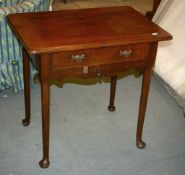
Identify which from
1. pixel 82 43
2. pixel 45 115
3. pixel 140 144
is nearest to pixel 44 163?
pixel 45 115

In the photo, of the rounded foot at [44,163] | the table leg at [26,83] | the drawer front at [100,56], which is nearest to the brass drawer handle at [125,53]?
the drawer front at [100,56]

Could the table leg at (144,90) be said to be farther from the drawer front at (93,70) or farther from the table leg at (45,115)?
the table leg at (45,115)

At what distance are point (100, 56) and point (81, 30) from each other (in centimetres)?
16

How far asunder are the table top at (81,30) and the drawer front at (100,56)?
5cm

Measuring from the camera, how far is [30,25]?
5.18 ft

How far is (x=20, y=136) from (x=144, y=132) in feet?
2.59

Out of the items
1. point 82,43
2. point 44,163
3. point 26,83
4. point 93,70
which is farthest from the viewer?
point 26,83

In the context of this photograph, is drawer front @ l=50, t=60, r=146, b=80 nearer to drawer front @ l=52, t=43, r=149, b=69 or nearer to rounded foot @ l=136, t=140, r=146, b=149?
drawer front @ l=52, t=43, r=149, b=69

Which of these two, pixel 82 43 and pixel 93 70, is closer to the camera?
pixel 82 43

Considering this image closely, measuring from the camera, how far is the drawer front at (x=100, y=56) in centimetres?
146

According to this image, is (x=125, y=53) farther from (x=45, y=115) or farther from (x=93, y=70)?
(x=45, y=115)

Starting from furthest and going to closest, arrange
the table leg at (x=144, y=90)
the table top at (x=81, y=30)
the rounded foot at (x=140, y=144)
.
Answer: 1. the rounded foot at (x=140, y=144)
2. the table leg at (x=144, y=90)
3. the table top at (x=81, y=30)

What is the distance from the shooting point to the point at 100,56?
5.00 feet

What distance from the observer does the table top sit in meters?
1.42
